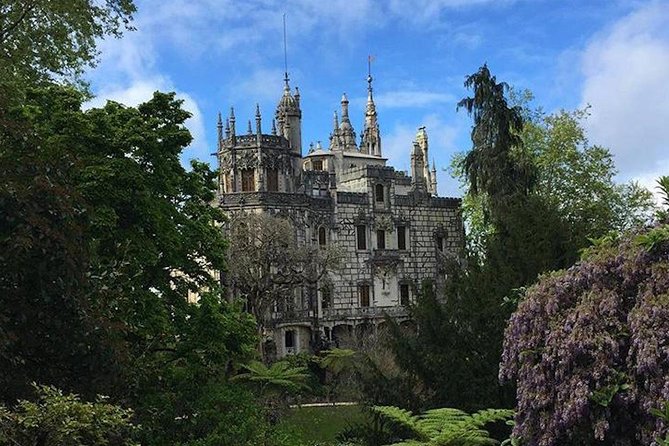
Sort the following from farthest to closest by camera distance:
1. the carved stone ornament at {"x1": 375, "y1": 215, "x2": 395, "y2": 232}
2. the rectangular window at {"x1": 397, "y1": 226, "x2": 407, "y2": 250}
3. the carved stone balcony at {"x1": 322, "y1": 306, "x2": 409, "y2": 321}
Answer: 1. the rectangular window at {"x1": 397, "y1": 226, "x2": 407, "y2": 250}
2. the carved stone ornament at {"x1": 375, "y1": 215, "x2": 395, "y2": 232}
3. the carved stone balcony at {"x1": 322, "y1": 306, "x2": 409, "y2": 321}

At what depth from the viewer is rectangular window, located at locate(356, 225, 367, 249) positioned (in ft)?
159

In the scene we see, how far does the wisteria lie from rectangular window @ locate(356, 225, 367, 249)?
3695cm

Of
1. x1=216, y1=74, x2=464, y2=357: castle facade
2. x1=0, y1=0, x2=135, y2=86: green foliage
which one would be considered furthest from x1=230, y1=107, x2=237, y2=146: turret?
x1=0, y1=0, x2=135, y2=86: green foliage

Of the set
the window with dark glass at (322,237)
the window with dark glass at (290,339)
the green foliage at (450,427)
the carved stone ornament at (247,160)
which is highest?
the carved stone ornament at (247,160)

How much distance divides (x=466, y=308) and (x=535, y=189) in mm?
18110

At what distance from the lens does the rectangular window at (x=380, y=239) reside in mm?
49281

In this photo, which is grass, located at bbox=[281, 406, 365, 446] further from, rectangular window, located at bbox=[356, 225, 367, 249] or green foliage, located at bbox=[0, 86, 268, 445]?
rectangular window, located at bbox=[356, 225, 367, 249]

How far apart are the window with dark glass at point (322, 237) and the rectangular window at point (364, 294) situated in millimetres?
3683

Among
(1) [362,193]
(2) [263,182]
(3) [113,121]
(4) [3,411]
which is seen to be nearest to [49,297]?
(4) [3,411]

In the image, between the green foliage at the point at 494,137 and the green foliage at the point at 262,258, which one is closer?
the green foliage at the point at 494,137

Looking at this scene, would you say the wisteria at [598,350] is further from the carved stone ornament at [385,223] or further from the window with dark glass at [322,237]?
the carved stone ornament at [385,223]

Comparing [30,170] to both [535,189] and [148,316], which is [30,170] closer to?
[148,316]

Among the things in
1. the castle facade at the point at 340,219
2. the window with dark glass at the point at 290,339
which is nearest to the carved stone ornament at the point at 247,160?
the castle facade at the point at 340,219

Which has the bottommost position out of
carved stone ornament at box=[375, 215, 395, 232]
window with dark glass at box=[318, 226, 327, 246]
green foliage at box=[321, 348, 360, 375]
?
green foliage at box=[321, 348, 360, 375]
